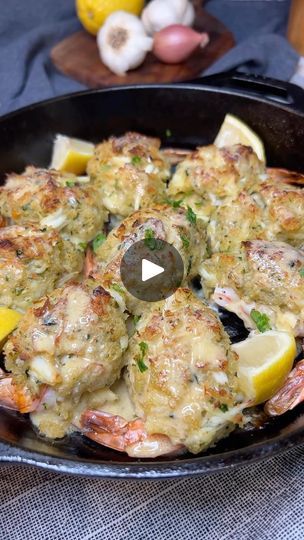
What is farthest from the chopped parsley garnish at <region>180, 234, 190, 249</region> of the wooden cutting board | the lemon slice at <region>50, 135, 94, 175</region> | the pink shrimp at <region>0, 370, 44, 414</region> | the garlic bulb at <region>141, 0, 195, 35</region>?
the garlic bulb at <region>141, 0, 195, 35</region>

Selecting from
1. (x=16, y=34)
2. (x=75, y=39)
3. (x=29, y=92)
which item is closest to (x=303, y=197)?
(x=29, y=92)

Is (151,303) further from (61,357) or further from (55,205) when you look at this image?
(55,205)

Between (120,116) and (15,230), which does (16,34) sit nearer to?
(120,116)

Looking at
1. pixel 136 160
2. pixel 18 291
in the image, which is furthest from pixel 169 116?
pixel 18 291

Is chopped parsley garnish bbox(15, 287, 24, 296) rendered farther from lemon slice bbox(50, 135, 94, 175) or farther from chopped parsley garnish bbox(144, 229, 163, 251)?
lemon slice bbox(50, 135, 94, 175)

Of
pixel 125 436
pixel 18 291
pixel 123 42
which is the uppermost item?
pixel 123 42

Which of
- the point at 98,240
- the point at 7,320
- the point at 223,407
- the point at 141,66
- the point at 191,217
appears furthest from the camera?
the point at 141,66
